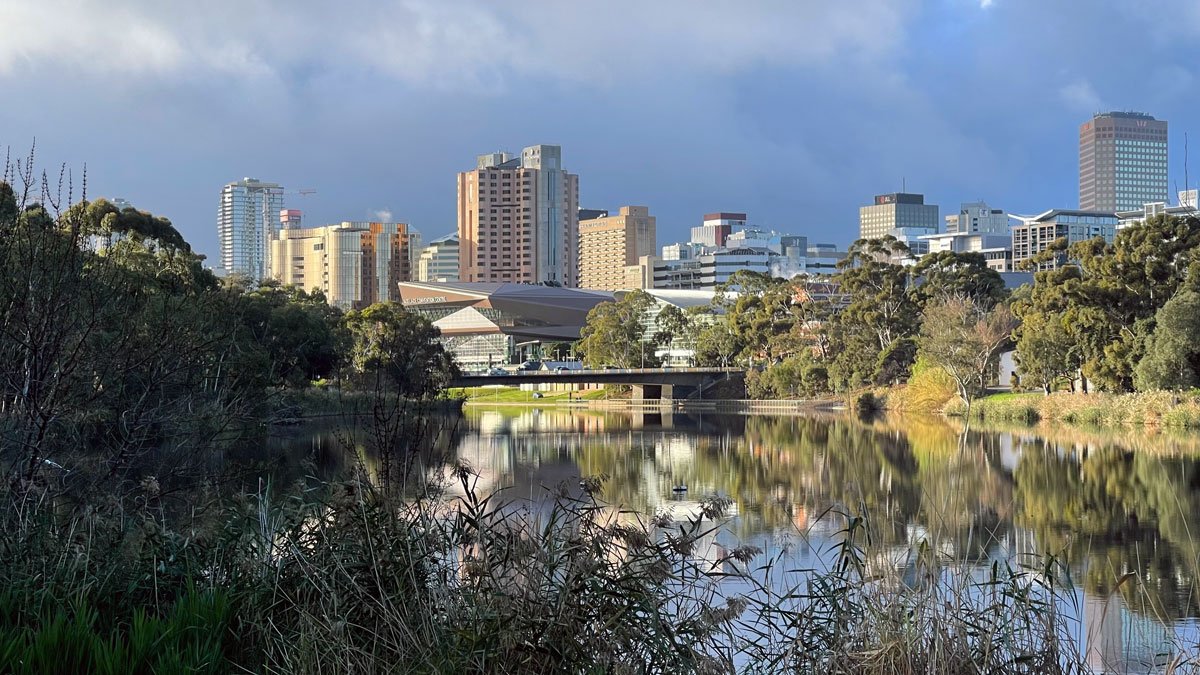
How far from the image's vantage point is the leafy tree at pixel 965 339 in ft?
149

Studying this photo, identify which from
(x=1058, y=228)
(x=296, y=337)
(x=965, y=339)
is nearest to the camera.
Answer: (x=296, y=337)

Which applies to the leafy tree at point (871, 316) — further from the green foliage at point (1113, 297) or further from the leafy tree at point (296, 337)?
the leafy tree at point (296, 337)

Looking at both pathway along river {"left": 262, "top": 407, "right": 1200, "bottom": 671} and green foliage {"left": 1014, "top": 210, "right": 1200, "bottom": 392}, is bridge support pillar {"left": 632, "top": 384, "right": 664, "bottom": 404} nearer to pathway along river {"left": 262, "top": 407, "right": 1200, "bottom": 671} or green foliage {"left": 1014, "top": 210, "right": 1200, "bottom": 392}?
pathway along river {"left": 262, "top": 407, "right": 1200, "bottom": 671}

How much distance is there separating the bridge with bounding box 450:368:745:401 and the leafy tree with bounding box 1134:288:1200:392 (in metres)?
33.5

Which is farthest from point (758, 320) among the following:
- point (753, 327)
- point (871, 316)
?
point (871, 316)

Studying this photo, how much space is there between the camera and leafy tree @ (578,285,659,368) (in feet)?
267

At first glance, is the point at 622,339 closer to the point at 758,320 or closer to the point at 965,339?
the point at 758,320

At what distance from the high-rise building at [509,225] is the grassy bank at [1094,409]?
453 feet

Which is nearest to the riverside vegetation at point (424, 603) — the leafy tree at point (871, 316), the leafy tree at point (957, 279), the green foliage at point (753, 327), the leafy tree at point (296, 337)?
the leafy tree at point (296, 337)

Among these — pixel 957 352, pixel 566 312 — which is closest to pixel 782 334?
pixel 957 352

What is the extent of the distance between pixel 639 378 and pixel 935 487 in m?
46.4

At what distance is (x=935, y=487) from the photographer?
21000mm

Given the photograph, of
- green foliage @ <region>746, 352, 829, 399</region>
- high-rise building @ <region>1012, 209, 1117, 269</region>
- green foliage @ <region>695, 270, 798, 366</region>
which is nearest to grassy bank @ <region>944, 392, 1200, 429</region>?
green foliage @ <region>746, 352, 829, 399</region>

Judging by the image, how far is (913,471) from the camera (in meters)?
24.7
